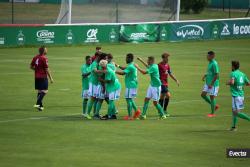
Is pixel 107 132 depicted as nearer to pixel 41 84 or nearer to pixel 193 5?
pixel 41 84

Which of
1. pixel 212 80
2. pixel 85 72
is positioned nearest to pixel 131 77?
pixel 85 72

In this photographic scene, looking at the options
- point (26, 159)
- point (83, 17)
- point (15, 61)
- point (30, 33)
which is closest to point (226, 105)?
point (26, 159)

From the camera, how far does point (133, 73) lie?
24.7 meters

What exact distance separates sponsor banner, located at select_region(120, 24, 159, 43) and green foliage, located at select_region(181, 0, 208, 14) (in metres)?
17.7

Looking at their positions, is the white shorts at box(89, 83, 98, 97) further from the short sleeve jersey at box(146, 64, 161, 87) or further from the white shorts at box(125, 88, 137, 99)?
the short sleeve jersey at box(146, 64, 161, 87)

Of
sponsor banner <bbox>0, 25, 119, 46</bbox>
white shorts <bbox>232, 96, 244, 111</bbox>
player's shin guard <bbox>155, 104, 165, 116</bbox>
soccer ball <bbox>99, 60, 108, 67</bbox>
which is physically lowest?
player's shin guard <bbox>155, 104, 165, 116</bbox>

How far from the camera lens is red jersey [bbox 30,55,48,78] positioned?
26.6 metres

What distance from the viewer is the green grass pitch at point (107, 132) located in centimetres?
1872

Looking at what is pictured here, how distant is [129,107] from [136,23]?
94.7ft

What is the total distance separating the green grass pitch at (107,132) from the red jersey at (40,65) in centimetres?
124

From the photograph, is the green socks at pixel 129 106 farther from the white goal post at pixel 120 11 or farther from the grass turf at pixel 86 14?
the grass turf at pixel 86 14

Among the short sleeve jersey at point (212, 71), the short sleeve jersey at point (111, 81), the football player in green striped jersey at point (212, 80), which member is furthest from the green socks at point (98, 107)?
the short sleeve jersey at point (212, 71)

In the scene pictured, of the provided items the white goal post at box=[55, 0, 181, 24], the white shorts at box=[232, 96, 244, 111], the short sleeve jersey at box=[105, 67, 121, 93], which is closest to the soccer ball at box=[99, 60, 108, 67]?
the short sleeve jersey at box=[105, 67, 121, 93]

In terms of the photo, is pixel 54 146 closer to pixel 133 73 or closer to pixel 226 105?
pixel 133 73
